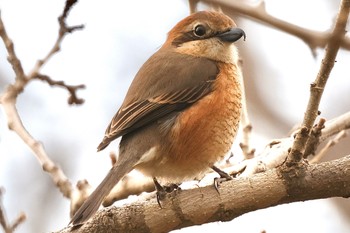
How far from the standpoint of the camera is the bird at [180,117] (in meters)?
3.71

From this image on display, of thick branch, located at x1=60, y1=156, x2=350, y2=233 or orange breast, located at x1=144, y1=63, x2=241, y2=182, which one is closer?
thick branch, located at x1=60, y1=156, x2=350, y2=233

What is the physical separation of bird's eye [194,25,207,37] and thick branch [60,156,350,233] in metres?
1.58

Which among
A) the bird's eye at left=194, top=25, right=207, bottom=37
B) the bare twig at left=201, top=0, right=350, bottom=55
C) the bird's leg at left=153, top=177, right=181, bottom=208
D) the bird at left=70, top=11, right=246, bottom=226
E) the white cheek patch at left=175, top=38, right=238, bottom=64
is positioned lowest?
the bird's leg at left=153, top=177, right=181, bottom=208

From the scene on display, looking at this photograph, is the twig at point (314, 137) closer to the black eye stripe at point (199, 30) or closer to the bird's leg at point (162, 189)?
the bird's leg at point (162, 189)

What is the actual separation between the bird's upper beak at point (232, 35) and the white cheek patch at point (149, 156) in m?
1.09

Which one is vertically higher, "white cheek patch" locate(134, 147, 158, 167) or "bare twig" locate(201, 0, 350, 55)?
"bare twig" locate(201, 0, 350, 55)

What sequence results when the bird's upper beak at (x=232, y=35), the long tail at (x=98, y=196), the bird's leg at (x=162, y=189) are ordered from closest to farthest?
the long tail at (x=98, y=196)
the bird's leg at (x=162, y=189)
the bird's upper beak at (x=232, y=35)

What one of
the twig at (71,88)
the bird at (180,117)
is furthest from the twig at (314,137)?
the twig at (71,88)

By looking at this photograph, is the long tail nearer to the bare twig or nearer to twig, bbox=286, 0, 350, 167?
twig, bbox=286, 0, 350, 167

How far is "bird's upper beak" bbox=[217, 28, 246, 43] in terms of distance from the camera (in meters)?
4.22

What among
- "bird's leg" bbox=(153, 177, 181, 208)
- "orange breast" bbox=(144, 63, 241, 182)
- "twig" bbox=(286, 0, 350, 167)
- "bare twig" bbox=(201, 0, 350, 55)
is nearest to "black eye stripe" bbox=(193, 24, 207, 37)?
"orange breast" bbox=(144, 63, 241, 182)

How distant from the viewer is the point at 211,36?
172 inches

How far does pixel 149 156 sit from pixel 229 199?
2.66ft

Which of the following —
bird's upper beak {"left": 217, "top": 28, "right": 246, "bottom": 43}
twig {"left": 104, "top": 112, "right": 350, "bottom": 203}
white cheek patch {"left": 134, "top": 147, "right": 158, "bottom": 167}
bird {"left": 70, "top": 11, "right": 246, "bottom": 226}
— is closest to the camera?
white cheek patch {"left": 134, "top": 147, "right": 158, "bottom": 167}
